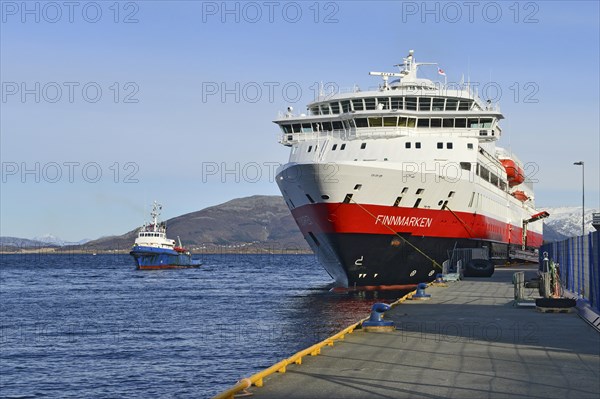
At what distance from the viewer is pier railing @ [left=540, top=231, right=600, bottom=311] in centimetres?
2453

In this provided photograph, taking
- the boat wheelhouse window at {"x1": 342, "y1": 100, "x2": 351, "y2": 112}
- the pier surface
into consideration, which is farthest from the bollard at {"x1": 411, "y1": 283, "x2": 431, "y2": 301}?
the boat wheelhouse window at {"x1": 342, "y1": 100, "x2": 351, "y2": 112}

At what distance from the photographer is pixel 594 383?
12688 millimetres

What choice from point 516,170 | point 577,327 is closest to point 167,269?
point 516,170

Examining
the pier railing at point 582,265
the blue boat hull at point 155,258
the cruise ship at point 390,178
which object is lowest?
the blue boat hull at point 155,258

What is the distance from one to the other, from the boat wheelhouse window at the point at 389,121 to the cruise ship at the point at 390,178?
66mm

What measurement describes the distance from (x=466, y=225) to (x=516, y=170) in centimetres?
3319

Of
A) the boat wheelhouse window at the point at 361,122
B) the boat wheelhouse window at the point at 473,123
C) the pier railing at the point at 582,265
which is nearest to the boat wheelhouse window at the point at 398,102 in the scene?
the boat wheelhouse window at the point at 361,122

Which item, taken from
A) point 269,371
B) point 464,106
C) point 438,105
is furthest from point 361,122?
point 269,371

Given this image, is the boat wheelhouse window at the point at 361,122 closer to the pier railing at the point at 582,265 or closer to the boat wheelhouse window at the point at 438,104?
the boat wheelhouse window at the point at 438,104

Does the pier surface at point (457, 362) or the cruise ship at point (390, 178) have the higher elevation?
the cruise ship at point (390, 178)

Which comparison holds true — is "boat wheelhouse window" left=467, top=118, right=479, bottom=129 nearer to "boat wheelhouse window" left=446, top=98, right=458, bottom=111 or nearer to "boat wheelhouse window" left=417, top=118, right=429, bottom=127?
"boat wheelhouse window" left=446, top=98, right=458, bottom=111

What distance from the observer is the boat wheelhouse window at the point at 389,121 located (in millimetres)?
51906

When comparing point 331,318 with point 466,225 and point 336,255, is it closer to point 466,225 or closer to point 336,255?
point 336,255

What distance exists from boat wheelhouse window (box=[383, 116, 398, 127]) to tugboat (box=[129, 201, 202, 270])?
7988 cm
